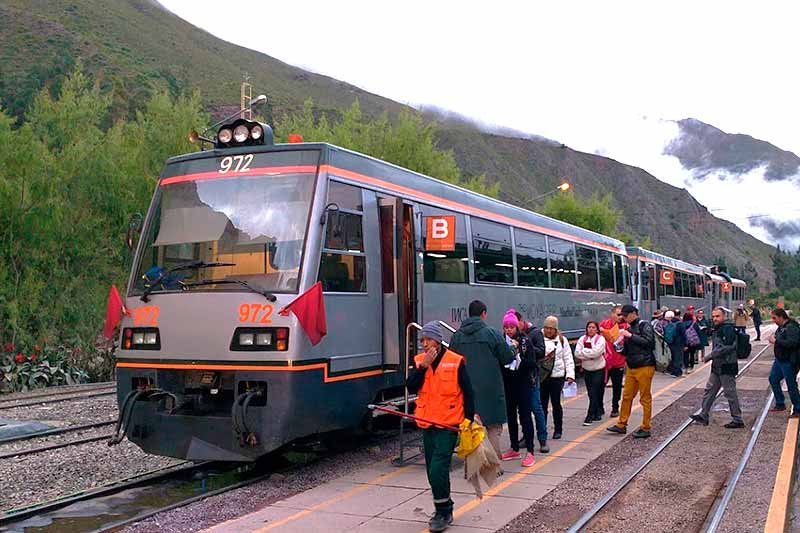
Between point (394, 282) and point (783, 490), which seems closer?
point (783, 490)

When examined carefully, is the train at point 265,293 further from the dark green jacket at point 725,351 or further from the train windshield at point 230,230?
the dark green jacket at point 725,351

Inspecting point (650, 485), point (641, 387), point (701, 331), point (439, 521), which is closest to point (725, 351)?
point (641, 387)

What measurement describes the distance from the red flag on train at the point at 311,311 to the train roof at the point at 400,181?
4.87 ft

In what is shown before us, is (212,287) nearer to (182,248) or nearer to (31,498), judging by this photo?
(182,248)

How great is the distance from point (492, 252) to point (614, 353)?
2566mm

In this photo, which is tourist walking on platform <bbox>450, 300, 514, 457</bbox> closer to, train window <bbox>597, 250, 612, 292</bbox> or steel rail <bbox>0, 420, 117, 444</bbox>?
steel rail <bbox>0, 420, 117, 444</bbox>

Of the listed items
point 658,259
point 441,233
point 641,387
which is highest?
point 658,259

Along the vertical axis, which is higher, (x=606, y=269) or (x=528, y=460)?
(x=606, y=269)

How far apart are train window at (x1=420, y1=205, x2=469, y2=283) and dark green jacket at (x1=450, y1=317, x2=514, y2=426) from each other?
204 centimetres

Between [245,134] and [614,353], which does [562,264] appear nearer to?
[614,353]

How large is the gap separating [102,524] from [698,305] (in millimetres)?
33252

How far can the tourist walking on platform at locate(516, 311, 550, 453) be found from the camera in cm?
977

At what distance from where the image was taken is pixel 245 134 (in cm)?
915

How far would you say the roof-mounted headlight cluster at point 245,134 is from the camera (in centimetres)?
910
